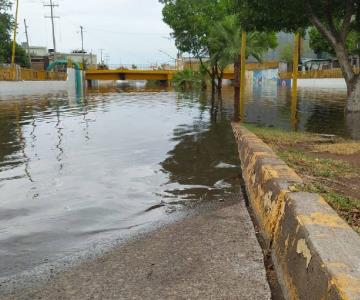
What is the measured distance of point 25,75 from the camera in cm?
4606

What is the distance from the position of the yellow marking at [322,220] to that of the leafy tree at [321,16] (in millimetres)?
15169

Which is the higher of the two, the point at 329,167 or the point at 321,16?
the point at 321,16

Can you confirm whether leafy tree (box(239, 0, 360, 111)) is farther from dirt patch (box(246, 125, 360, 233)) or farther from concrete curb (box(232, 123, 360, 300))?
concrete curb (box(232, 123, 360, 300))

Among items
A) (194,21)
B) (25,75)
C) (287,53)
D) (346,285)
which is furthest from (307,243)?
(287,53)

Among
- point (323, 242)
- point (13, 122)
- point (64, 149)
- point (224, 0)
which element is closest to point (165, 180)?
point (64, 149)

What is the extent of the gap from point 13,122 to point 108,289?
1402 centimetres

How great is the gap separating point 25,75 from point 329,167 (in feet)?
148

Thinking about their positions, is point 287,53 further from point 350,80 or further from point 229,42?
point 350,80

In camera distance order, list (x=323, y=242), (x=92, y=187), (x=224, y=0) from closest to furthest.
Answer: (x=323, y=242) < (x=92, y=187) < (x=224, y=0)

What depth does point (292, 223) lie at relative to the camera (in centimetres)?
327

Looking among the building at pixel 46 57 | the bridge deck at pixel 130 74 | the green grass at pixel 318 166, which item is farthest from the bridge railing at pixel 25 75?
the green grass at pixel 318 166

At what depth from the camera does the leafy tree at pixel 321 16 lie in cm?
1725

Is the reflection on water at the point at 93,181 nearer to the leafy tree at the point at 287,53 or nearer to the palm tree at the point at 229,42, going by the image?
the palm tree at the point at 229,42

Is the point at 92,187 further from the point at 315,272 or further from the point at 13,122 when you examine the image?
the point at 13,122
